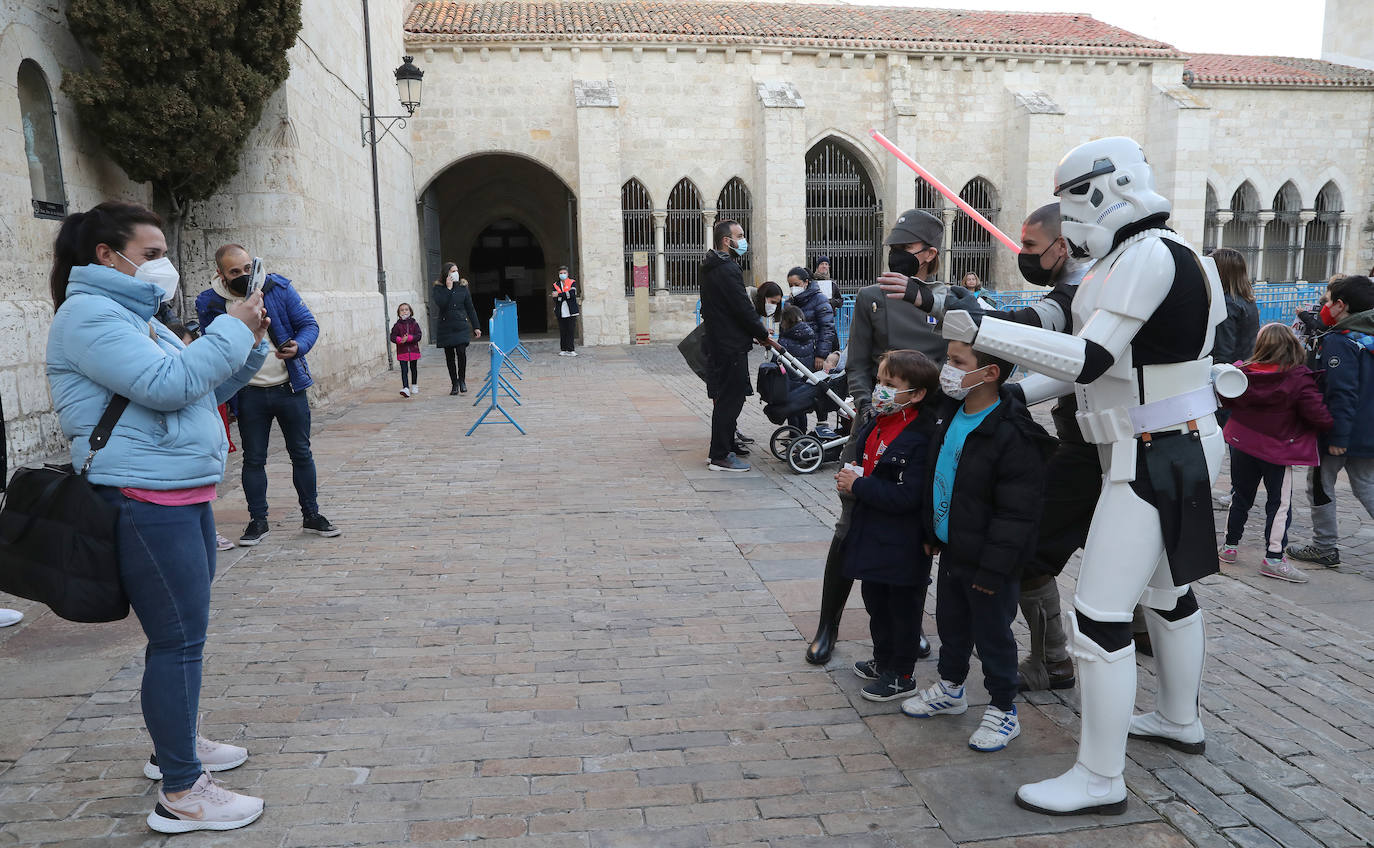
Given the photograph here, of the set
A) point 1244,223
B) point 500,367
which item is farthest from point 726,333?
point 1244,223

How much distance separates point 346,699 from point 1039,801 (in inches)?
97.7

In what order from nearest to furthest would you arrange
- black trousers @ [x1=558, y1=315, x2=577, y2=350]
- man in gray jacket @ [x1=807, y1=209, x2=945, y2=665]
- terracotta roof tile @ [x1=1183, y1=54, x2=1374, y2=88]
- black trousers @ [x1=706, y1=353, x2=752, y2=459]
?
man in gray jacket @ [x1=807, y1=209, x2=945, y2=665] < black trousers @ [x1=706, y1=353, x2=752, y2=459] < black trousers @ [x1=558, y1=315, x2=577, y2=350] < terracotta roof tile @ [x1=1183, y1=54, x2=1374, y2=88]

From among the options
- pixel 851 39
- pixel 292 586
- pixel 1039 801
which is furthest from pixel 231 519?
pixel 851 39

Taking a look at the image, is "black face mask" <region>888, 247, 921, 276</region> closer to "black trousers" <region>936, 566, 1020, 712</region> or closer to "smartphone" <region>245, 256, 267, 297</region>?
"black trousers" <region>936, 566, 1020, 712</region>

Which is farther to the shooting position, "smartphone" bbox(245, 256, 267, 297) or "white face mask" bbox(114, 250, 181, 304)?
"smartphone" bbox(245, 256, 267, 297)

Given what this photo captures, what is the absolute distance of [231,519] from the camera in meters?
6.34

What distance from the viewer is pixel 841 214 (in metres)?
24.9

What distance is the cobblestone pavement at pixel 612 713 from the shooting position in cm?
272

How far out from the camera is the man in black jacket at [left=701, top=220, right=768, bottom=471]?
747 cm

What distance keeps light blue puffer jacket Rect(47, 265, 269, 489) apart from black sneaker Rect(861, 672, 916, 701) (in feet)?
7.89

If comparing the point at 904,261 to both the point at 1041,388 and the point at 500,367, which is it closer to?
the point at 1041,388

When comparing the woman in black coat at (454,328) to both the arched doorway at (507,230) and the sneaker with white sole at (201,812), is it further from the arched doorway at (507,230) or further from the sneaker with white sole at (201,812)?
the arched doorway at (507,230)

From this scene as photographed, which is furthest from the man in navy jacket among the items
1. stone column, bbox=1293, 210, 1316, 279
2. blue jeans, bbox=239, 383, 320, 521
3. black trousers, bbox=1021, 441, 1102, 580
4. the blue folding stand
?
stone column, bbox=1293, 210, 1316, 279

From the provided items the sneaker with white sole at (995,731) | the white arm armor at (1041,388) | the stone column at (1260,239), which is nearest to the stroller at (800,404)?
the white arm armor at (1041,388)
